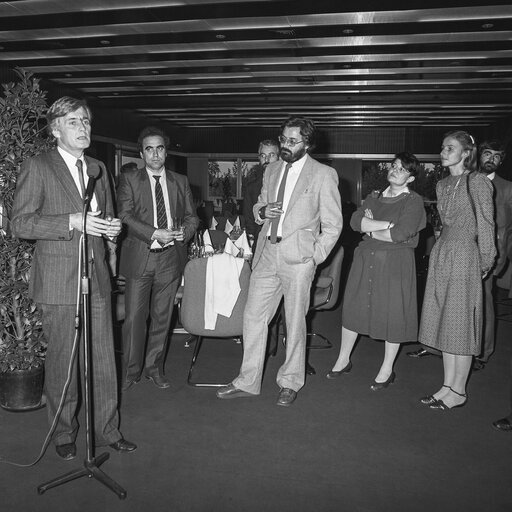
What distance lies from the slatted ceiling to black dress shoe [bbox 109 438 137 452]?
473cm

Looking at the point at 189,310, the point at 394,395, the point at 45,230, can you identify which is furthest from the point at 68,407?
the point at 394,395

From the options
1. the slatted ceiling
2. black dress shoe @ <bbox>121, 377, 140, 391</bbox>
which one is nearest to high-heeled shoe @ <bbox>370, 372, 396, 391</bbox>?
black dress shoe @ <bbox>121, 377, 140, 391</bbox>

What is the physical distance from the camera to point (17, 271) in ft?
11.3

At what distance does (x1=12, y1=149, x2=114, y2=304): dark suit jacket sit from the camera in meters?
2.58

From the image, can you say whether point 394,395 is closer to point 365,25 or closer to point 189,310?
point 189,310

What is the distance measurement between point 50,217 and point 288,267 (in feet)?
5.20

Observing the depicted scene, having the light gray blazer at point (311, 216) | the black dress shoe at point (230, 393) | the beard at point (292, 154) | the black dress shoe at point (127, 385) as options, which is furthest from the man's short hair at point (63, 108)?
the black dress shoe at point (230, 393)

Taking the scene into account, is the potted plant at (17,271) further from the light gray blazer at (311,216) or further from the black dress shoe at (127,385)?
the light gray blazer at (311,216)

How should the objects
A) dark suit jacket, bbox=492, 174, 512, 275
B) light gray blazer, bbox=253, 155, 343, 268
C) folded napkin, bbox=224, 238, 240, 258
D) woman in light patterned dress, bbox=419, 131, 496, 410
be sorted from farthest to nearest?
dark suit jacket, bbox=492, 174, 512, 275 → folded napkin, bbox=224, 238, 240, 258 → light gray blazer, bbox=253, 155, 343, 268 → woman in light patterned dress, bbox=419, 131, 496, 410

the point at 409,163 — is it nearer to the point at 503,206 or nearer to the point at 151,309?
the point at 503,206

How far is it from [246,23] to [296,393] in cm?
477

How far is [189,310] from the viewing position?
12.7 feet

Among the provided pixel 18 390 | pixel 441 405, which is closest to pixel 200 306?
pixel 18 390

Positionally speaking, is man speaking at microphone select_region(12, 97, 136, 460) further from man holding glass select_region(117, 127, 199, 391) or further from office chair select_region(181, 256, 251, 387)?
office chair select_region(181, 256, 251, 387)
